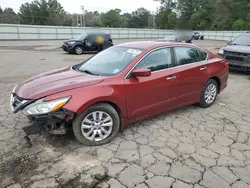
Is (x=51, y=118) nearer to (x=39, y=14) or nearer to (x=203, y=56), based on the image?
(x=203, y=56)

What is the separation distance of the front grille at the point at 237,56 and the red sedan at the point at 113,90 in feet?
13.4

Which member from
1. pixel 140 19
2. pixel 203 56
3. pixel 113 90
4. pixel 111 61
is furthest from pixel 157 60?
pixel 140 19

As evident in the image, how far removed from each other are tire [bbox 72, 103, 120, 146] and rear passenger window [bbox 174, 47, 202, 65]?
174 cm

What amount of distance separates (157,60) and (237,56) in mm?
5578

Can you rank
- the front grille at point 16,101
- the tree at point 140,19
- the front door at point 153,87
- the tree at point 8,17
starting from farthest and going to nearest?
the tree at point 140,19, the tree at point 8,17, the front door at point 153,87, the front grille at point 16,101

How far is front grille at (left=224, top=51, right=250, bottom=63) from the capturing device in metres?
7.58

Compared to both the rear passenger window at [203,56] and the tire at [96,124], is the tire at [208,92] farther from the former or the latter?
the tire at [96,124]

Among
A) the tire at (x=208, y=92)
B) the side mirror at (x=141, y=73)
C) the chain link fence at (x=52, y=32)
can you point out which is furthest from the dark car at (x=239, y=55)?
the chain link fence at (x=52, y=32)

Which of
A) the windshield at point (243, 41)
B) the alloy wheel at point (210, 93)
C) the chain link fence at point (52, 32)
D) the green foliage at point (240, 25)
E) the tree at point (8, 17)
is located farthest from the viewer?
the tree at point (8, 17)

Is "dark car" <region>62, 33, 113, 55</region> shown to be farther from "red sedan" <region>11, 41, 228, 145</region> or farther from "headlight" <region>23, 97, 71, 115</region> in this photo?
"headlight" <region>23, 97, 71, 115</region>

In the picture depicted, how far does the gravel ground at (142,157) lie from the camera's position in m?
2.43

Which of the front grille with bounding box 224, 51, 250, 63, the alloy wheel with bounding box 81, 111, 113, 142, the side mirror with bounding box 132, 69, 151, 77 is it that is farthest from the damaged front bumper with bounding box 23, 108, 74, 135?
the front grille with bounding box 224, 51, 250, 63

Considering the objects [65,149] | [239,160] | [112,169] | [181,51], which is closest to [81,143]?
[65,149]

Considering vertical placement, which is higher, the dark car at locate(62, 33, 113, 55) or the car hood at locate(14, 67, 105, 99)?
the dark car at locate(62, 33, 113, 55)
